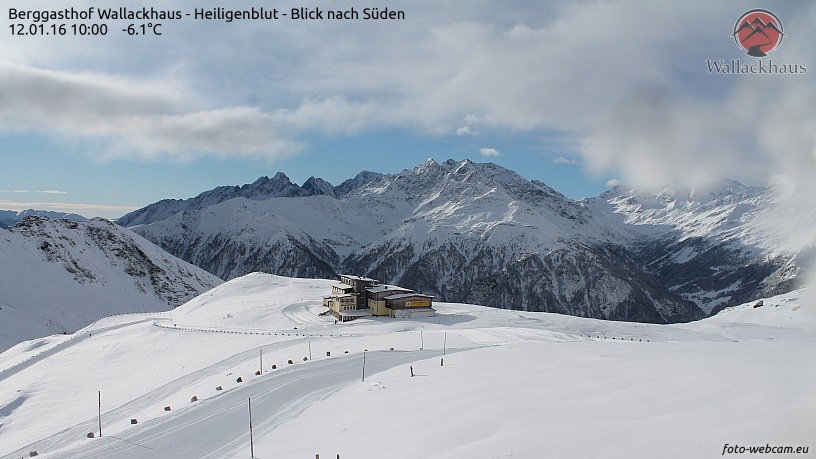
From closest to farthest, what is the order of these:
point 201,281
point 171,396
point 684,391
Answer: point 684,391, point 171,396, point 201,281

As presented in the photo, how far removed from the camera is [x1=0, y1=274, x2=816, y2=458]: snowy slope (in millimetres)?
12008

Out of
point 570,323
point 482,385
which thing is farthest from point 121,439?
point 570,323

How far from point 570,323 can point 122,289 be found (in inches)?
4893

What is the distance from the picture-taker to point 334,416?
18.3 m

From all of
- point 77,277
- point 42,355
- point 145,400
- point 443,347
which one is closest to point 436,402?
point 443,347

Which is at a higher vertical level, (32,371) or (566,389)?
(566,389)

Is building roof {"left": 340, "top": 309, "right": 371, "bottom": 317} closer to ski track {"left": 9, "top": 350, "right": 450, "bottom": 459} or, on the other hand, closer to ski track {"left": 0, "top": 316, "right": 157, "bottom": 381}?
ski track {"left": 0, "top": 316, "right": 157, "bottom": 381}

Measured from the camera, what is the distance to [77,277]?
4833 inches

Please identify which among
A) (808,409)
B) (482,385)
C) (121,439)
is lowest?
(121,439)

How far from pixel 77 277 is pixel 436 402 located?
456ft

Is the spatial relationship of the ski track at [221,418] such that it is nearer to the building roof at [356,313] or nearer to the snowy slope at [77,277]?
the building roof at [356,313]

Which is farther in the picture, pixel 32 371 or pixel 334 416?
pixel 32 371

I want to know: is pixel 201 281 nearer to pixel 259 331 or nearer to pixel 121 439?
pixel 259 331

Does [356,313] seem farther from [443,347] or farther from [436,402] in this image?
[436,402]
